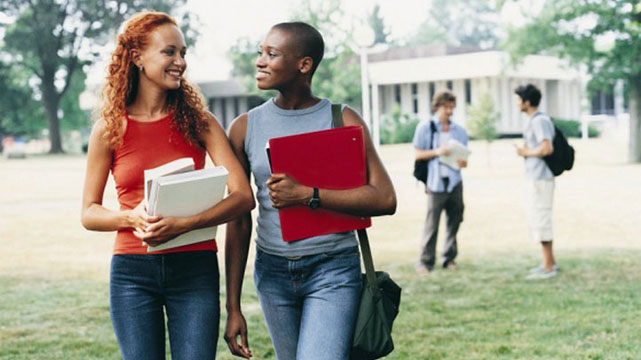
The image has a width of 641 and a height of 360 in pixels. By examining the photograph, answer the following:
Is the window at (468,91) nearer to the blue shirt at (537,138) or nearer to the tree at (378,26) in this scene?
the blue shirt at (537,138)

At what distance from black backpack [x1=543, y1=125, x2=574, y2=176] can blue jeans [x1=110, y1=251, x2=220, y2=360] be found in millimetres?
6725

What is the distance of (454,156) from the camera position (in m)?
10.2

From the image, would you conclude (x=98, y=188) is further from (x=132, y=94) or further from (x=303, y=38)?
(x=303, y=38)

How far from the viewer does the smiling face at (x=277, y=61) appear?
3607 mm

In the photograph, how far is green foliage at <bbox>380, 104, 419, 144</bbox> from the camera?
4935 centimetres

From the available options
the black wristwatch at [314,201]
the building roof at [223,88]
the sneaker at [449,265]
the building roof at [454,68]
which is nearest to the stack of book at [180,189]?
the black wristwatch at [314,201]

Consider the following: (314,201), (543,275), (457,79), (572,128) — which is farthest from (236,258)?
(457,79)

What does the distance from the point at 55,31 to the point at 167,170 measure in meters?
61.7

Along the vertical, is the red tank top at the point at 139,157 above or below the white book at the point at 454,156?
above

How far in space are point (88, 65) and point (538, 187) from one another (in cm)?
6089

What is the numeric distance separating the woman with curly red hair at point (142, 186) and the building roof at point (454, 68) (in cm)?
4723

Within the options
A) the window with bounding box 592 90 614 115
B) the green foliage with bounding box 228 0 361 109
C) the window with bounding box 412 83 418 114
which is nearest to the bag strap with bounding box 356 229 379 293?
the green foliage with bounding box 228 0 361 109

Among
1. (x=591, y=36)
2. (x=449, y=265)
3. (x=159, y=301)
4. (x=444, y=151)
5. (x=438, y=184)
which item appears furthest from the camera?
(x=591, y=36)

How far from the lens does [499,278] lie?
387 inches
